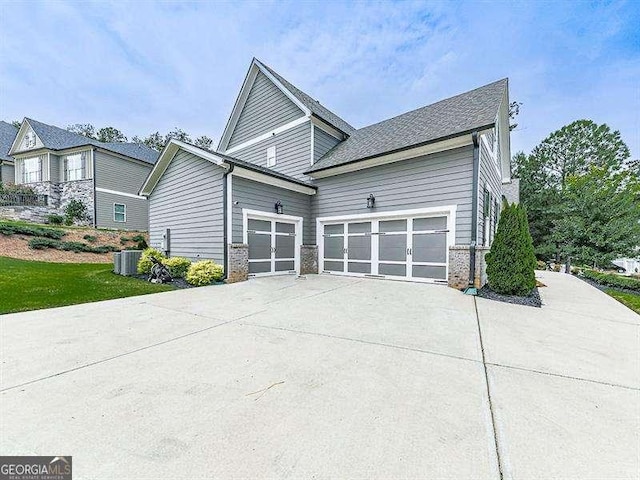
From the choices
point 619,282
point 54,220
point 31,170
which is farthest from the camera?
point 31,170

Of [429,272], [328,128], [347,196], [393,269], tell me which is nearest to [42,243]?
[347,196]

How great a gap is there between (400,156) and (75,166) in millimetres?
22529

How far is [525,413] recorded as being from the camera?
2.08 m

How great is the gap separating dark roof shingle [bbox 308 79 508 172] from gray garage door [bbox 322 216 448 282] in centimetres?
238

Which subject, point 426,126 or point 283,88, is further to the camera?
point 283,88

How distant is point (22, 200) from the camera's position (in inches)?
714

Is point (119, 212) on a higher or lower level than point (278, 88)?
lower

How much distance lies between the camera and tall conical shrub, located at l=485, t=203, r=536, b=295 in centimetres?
651

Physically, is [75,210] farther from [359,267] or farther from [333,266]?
[359,267]

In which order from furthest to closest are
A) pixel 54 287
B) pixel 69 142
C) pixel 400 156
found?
pixel 69 142, pixel 400 156, pixel 54 287

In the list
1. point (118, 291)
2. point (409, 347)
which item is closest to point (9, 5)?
point (118, 291)

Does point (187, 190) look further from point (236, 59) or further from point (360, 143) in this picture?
point (236, 59)

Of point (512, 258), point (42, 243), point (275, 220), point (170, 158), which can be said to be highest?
point (170, 158)

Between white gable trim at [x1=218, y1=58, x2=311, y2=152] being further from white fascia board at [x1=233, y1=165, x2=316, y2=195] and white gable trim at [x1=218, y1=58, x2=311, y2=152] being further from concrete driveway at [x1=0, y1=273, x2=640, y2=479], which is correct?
concrete driveway at [x1=0, y1=273, x2=640, y2=479]
